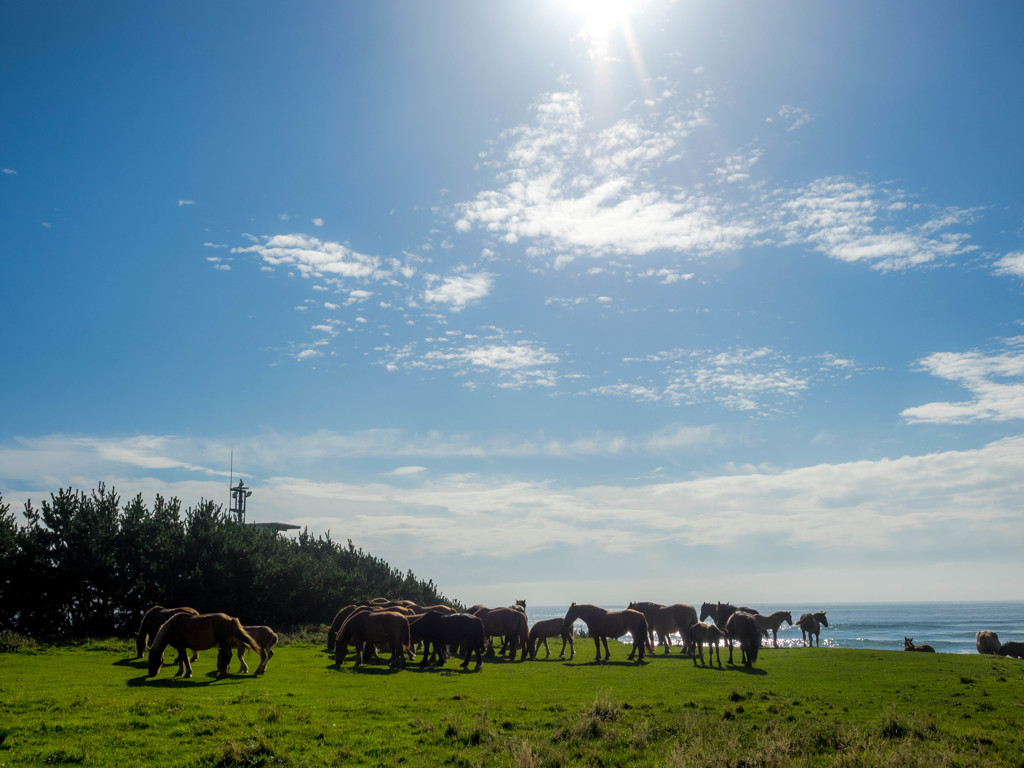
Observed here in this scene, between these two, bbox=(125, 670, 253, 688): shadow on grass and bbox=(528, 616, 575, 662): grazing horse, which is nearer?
bbox=(125, 670, 253, 688): shadow on grass

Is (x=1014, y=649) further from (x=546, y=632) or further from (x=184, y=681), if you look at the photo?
(x=184, y=681)

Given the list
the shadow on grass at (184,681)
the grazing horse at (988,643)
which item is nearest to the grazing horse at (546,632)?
the shadow on grass at (184,681)

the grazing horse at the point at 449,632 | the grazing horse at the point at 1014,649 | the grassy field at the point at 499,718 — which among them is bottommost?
the grazing horse at the point at 1014,649

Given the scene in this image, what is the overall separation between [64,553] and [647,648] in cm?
3542

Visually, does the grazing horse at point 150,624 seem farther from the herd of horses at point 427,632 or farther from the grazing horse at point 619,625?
the grazing horse at point 619,625

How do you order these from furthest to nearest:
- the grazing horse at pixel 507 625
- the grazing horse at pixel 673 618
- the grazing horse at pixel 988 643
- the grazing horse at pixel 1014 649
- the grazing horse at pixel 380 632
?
the grazing horse at pixel 988 643
the grazing horse at pixel 1014 649
the grazing horse at pixel 673 618
the grazing horse at pixel 507 625
the grazing horse at pixel 380 632

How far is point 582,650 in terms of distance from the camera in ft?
122

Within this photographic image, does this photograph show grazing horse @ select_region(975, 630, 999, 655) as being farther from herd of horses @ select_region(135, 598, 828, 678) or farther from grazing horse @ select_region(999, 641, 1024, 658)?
herd of horses @ select_region(135, 598, 828, 678)

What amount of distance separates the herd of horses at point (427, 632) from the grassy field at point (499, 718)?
3.51 feet

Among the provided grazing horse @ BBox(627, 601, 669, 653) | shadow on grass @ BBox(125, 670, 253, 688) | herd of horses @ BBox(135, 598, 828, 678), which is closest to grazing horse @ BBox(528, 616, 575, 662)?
herd of horses @ BBox(135, 598, 828, 678)

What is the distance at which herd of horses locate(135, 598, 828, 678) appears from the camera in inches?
810

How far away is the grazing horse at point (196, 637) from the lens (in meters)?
20.2

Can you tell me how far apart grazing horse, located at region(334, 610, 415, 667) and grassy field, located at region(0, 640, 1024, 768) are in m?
1.05

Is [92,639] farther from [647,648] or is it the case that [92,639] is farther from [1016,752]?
[1016,752]
